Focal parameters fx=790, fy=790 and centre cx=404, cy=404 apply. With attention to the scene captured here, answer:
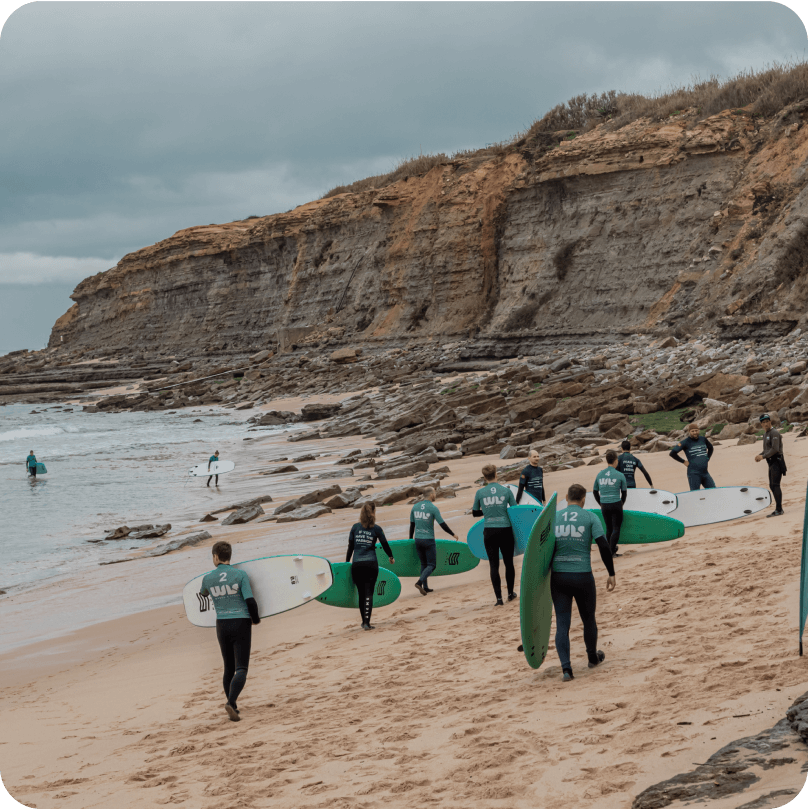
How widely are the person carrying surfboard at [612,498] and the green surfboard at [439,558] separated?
1.57 m

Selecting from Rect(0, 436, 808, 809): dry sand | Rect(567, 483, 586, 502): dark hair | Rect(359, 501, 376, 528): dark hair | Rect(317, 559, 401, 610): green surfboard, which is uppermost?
Rect(567, 483, 586, 502): dark hair

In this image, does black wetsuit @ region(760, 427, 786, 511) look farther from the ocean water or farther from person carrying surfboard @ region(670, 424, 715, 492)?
the ocean water

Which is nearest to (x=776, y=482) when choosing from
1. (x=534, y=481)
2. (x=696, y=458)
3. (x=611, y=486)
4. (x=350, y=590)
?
(x=696, y=458)

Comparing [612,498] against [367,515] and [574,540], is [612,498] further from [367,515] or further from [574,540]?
[574,540]

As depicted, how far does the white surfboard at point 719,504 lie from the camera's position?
359 inches

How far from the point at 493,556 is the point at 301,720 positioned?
2830 millimetres

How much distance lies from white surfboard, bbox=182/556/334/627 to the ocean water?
5.69 m

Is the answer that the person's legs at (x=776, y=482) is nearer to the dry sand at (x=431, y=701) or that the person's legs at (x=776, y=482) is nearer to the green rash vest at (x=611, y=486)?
the dry sand at (x=431, y=701)

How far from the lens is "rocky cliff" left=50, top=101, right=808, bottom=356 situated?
29.8 meters

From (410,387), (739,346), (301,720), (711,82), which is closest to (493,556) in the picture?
(301,720)

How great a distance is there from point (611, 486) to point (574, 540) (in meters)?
3.26

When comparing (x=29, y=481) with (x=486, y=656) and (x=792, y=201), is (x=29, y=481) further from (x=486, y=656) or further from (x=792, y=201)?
(x=792, y=201)

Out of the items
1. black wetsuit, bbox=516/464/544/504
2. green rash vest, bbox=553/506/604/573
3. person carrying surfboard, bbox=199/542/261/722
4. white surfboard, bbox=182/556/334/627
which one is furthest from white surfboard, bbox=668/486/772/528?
person carrying surfboard, bbox=199/542/261/722

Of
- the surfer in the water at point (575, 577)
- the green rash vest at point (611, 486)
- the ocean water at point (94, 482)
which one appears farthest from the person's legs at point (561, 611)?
the ocean water at point (94, 482)
